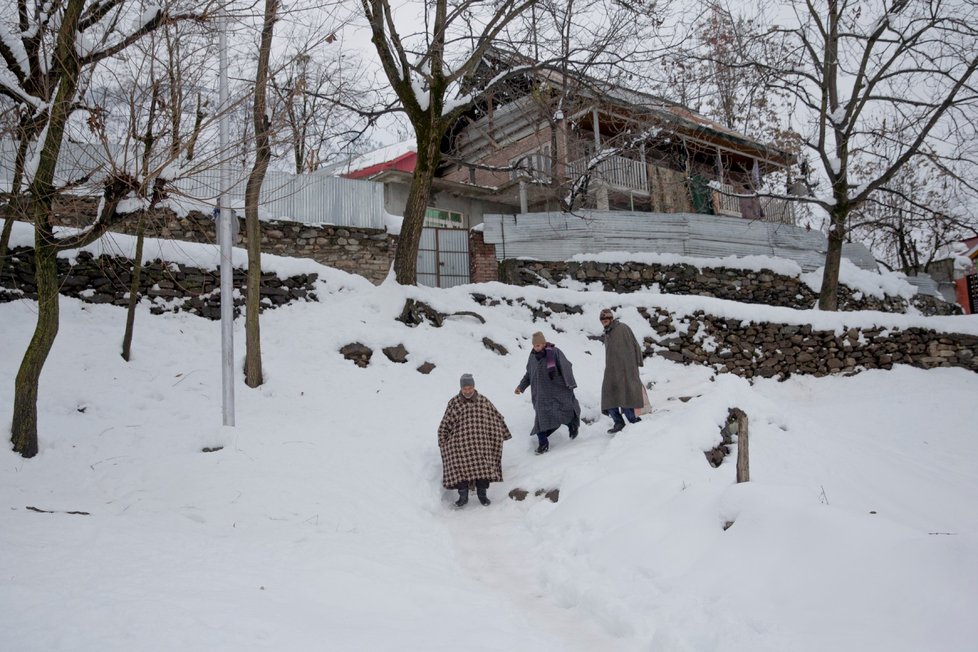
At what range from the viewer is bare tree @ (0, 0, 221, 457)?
578 cm

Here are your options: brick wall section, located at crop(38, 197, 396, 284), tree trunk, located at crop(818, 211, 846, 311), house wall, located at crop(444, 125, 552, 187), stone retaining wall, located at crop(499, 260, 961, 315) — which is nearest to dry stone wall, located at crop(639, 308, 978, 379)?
tree trunk, located at crop(818, 211, 846, 311)

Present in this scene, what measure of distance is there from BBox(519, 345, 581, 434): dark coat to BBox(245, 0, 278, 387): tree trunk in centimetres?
376

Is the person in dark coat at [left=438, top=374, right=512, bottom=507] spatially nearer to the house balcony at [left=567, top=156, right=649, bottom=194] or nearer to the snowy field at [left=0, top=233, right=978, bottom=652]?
the snowy field at [left=0, top=233, right=978, bottom=652]

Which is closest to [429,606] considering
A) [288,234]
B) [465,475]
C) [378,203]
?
[465,475]

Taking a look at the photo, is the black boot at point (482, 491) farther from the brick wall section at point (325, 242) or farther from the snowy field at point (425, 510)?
the brick wall section at point (325, 242)

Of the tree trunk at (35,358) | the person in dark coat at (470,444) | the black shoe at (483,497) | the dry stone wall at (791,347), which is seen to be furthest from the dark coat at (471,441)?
the dry stone wall at (791,347)

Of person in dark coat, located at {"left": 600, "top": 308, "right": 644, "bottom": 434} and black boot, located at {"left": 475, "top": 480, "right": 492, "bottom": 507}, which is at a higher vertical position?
person in dark coat, located at {"left": 600, "top": 308, "right": 644, "bottom": 434}

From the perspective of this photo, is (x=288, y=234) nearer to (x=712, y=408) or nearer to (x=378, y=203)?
(x=378, y=203)

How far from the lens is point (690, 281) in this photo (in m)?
17.2

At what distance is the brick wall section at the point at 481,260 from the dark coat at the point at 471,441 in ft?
29.9

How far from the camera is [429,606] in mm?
4020

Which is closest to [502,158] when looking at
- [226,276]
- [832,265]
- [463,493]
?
[832,265]

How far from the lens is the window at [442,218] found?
784 inches

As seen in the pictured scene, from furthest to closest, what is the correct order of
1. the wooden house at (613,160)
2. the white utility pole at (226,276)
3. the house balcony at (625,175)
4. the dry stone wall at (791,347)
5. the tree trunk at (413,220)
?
the house balcony at (625,175), the wooden house at (613,160), the dry stone wall at (791,347), the tree trunk at (413,220), the white utility pole at (226,276)
